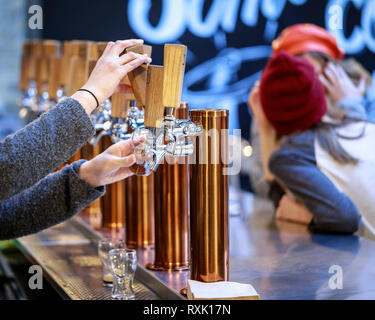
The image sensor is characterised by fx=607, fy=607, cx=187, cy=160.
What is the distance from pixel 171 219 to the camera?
1591 mm

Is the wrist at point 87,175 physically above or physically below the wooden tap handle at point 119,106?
below

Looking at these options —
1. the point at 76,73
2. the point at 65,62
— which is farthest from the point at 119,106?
the point at 65,62

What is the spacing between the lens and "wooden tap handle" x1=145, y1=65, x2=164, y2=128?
1.24 meters

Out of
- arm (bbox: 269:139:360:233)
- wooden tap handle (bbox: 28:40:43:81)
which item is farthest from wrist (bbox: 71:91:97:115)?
wooden tap handle (bbox: 28:40:43:81)

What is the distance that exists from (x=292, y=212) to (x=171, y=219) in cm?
78

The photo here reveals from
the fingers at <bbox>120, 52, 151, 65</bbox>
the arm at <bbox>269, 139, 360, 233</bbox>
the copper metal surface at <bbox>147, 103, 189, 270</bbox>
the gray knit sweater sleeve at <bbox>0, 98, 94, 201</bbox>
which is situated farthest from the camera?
the arm at <bbox>269, 139, 360, 233</bbox>

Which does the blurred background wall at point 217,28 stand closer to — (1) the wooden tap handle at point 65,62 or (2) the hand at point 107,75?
(1) the wooden tap handle at point 65,62

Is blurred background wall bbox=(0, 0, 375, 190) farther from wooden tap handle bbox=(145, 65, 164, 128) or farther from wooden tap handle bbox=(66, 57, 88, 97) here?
wooden tap handle bbox=(145, 65, 164, 128)

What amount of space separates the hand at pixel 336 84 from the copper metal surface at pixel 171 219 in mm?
1083

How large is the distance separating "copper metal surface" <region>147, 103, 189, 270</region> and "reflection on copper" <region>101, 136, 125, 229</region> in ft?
1.70

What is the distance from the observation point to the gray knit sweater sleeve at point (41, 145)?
110cm

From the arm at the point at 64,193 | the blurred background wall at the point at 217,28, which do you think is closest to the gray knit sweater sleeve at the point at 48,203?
the arm at the point at 64,193

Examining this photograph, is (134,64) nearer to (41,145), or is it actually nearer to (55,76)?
(41,145)
